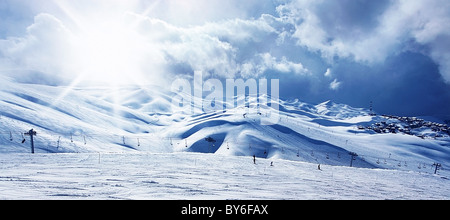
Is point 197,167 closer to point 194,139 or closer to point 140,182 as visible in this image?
point 140,182

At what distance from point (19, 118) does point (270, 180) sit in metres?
59.1

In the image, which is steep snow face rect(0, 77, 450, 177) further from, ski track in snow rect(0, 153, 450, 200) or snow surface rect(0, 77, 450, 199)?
ski track in snow rect(0, 153, 450, 200)

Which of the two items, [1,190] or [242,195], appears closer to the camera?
[1,190]

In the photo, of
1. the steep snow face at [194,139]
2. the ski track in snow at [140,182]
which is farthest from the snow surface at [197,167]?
the steep snow face at [194,139]

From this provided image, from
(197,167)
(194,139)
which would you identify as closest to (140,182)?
(197,167)

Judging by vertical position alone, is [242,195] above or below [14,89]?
Answer: below

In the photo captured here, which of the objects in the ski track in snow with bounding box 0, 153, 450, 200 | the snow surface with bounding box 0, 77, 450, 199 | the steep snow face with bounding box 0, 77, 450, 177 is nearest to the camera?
the ski track in snow with bounding box 0, 153, 450, 200

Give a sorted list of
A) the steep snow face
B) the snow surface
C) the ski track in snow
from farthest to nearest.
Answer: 1. the steep snow face
2. the snow surface
3. the ski track in snow

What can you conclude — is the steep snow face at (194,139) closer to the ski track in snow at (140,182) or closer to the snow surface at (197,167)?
the snow surface at (197,167)

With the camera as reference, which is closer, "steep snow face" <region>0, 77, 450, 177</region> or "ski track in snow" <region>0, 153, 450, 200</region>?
"ski track in snow" <region>0, 153, 450, 200</region>

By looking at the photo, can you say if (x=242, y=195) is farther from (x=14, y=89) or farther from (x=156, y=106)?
(x=156, y=106)

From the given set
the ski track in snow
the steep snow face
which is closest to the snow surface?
the ski track in snow
